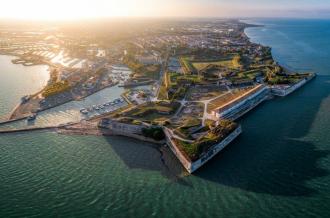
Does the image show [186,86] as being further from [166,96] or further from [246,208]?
[246,208]

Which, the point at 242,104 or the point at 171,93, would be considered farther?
the point at 171,93

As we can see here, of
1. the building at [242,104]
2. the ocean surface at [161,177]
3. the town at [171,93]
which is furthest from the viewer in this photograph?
the building at [242,104]

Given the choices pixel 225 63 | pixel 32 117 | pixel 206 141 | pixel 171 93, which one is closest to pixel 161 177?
pixel 206 141

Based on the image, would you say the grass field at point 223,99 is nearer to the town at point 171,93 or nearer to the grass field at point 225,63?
the town at point 171,93

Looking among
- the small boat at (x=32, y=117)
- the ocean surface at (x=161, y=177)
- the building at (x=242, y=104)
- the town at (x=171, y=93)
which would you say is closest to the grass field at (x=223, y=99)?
the town at (x=171, y=93)

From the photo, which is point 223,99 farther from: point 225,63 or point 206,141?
point 225,63

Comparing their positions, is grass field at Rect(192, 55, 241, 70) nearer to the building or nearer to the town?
the town

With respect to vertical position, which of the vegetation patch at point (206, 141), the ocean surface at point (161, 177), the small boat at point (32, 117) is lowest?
the ocean surface at point (161, 177)

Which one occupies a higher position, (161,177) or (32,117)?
(32,117)
